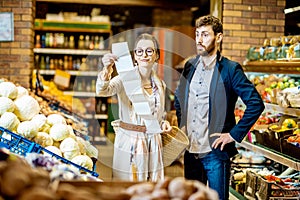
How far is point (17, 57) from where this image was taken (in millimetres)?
6680

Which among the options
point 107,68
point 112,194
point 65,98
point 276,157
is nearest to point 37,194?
point 112,194

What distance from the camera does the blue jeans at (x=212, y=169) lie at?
160 inches

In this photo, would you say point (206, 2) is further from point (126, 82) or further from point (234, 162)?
point (126, 82)

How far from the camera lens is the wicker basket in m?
3.98

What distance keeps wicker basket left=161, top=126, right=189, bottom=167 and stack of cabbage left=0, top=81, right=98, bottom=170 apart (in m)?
0.54

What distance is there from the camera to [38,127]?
4.12m

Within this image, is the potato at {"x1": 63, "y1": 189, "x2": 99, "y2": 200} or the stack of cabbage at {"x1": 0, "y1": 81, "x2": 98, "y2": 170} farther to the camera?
the stack of cabbage at {"x1": 0, "y1": 81, "x2": 98, "y2": 170}

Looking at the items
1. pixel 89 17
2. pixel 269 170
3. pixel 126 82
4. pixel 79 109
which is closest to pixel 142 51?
pixel 126 82

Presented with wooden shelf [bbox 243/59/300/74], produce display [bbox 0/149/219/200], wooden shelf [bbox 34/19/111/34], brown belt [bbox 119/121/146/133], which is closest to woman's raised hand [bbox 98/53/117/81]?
brown belt [bbox 119/121/146/133]

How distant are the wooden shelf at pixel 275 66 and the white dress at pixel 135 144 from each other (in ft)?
5.92

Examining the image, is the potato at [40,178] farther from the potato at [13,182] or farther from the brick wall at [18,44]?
the brick wall at [18,44]

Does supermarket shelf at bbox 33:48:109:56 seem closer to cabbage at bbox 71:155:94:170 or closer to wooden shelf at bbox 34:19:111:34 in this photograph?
wooden shelf at bbox 34:19:111:34

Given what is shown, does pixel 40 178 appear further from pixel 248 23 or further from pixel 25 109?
pixel 248 23

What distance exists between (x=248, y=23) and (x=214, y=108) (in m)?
2.99
